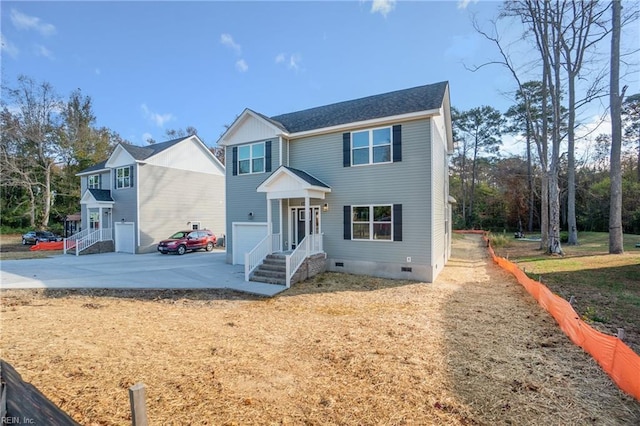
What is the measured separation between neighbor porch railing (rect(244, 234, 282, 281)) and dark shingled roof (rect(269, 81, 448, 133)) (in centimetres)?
486

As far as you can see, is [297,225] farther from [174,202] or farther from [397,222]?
[174,202]

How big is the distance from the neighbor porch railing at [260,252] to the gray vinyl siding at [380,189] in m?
2.12

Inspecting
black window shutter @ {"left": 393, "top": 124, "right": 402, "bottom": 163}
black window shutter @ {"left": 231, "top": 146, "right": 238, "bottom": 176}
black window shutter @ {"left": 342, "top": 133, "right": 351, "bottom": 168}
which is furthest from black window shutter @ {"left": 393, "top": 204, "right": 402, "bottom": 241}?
black window shutter @ {"left": 231, "top": 146, "right": 238, "bottom": 176}

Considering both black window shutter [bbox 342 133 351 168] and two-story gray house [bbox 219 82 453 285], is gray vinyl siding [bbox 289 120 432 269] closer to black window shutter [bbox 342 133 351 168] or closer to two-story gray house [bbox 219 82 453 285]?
two-story gray house [bbox 219 82 453 285]

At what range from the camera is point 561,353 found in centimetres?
462

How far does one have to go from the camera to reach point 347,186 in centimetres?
1155

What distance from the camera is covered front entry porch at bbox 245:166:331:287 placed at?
10.4 m

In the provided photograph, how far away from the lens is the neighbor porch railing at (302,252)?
984 centimetres

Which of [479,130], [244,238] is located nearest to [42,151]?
[244,238]

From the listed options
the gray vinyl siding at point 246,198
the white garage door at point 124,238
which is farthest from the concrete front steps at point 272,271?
the white garage door at point 124,238

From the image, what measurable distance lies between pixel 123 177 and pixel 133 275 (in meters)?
11.8

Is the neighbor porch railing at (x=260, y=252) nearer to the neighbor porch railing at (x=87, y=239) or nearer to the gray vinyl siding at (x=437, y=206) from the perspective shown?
the gray vinyl siding at (x=437, y=206)

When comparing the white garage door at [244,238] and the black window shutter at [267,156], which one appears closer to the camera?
the black window shutter at [267,156]

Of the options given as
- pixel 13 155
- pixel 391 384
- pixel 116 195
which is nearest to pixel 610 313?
pixel 391 384
